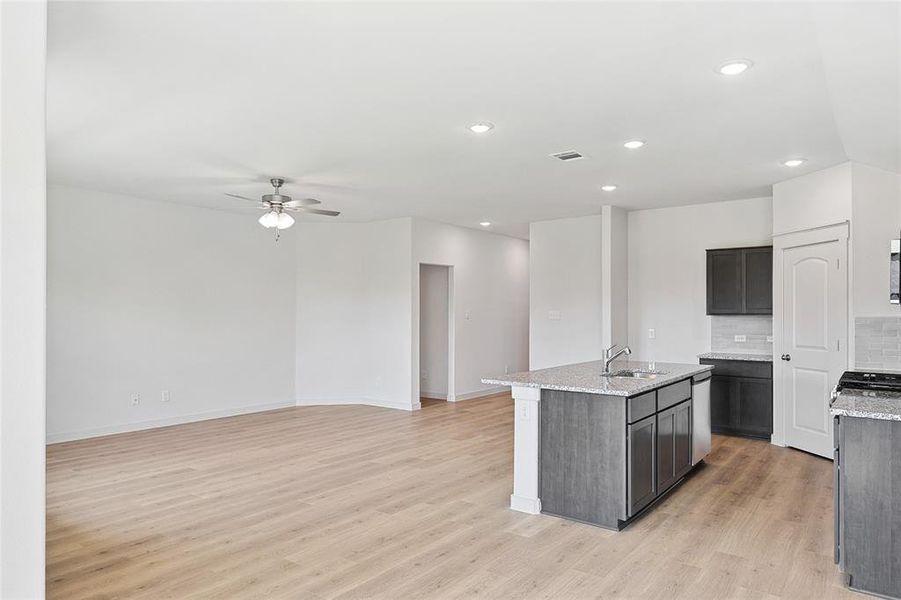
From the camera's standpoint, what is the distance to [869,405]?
3.07m

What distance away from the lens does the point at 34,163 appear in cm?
193

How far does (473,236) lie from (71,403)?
574 centimetres

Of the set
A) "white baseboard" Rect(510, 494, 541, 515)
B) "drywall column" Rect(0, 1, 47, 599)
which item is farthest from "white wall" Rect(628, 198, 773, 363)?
"drywall column" Rect(0, 1, 47, 599)

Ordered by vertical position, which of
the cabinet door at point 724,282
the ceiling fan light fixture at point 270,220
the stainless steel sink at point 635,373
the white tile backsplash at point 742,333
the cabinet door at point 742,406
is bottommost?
the cabinet door at point 742,406

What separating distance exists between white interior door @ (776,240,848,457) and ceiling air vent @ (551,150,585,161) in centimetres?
246

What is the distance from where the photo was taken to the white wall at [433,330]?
949cm

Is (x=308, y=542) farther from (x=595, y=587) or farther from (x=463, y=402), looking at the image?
(x=463, y=402)

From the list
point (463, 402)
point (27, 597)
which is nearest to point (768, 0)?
point (27, 597)

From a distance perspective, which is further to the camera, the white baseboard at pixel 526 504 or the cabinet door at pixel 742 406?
the cabinet door at pixel 742 406

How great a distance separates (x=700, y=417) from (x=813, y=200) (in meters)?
2.31

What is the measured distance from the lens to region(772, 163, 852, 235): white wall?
5227 millimetres

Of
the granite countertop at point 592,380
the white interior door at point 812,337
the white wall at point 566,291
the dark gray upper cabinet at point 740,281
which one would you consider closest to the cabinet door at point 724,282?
the dark gray upper cabinet at point 740,281

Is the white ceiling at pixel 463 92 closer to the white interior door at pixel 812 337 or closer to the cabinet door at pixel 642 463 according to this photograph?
the white interior door at pixel 812 337

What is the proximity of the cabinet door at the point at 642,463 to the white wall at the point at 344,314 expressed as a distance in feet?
16.2
